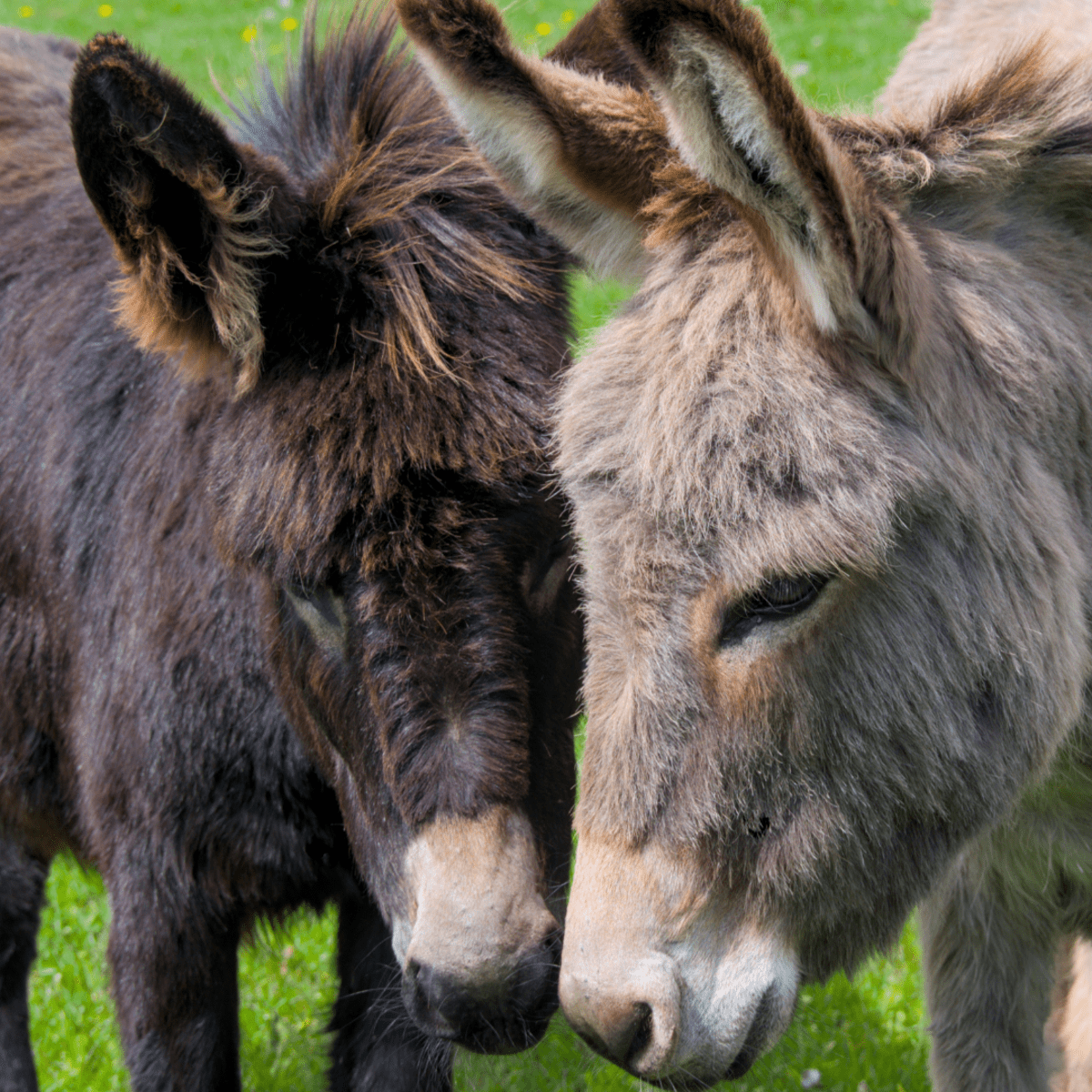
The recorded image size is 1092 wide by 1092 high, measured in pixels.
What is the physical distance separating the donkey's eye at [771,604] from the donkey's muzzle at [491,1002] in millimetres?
768

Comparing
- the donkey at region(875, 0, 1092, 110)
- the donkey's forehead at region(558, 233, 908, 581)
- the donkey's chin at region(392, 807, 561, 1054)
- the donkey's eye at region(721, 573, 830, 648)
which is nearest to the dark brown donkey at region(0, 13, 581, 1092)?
the donkey's chin at region(392, 807, 561, 1054)

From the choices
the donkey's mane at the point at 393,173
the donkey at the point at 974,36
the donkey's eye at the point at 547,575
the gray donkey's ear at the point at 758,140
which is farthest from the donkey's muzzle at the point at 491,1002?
the donkey at the point at 974,36

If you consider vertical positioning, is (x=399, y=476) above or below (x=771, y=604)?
below

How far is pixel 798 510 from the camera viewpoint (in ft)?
6.54

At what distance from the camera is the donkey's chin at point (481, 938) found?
2318mm

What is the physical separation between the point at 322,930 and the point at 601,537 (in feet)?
9.99

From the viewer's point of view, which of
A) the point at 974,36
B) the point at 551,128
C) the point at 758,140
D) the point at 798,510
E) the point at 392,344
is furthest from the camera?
the point at 974,36

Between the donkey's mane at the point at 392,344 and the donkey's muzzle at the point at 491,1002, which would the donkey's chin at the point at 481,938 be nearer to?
the donkey's muzzle at the point at 491,1002

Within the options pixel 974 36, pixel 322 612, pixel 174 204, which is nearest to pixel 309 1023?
pixel 322 612

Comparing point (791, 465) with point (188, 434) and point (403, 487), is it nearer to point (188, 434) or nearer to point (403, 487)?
point (403, 487)

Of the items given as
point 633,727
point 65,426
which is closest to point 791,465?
point 633,727

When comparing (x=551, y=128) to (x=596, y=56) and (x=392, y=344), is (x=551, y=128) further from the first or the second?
(x=596, y=56)

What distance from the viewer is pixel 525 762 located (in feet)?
8.30

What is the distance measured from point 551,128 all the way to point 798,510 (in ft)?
Result: 2.85
